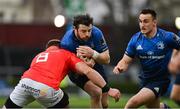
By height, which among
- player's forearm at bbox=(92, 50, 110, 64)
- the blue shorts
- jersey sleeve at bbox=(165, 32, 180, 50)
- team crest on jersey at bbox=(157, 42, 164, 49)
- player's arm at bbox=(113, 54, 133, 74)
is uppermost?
jersey sleeve at bbox=(165, 32, 180, 50)

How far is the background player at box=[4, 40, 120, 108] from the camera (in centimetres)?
1107

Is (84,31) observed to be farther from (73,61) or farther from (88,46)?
(73,61)

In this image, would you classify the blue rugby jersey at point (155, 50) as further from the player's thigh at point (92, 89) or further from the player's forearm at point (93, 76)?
the player's forearm at point (93, 76)

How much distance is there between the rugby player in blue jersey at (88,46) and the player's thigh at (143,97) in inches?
31.7

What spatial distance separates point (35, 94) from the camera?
36.3 feet

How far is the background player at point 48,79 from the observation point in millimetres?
11070

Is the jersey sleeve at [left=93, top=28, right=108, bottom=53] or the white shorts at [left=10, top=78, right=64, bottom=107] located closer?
the white shorts at [left=10, top=78, right=64, bottom=107]

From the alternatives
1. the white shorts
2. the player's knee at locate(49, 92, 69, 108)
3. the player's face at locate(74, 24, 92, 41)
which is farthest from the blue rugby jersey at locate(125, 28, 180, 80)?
the white shorts

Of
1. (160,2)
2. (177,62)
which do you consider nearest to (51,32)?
(160,2)

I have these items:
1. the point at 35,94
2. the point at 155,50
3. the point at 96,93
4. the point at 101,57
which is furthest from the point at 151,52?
the point at 35,94

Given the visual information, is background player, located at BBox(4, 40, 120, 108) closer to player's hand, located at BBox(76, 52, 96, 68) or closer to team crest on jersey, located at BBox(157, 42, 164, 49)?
player's hand, located at BBox(76, 52, 96, 68)

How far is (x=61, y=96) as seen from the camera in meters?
11.2

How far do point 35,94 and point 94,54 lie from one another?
1649 mm

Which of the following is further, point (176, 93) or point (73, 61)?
point (176, 93)
